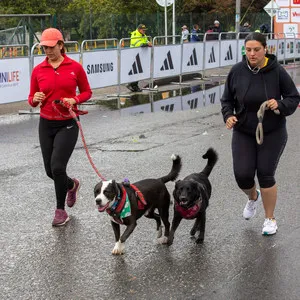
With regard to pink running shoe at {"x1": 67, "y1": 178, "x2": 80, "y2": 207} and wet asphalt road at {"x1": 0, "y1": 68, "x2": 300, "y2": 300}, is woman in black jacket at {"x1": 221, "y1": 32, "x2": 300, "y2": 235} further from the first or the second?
pink running shoe at {"x1": 67, "y1": 178, "x2": 80, "y2": 207}

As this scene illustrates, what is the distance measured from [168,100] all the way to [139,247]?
11.1 m

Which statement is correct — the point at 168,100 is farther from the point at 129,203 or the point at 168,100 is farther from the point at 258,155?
the point at 129,203

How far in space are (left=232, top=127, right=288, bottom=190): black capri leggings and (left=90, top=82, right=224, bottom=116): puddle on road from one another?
27.4ft

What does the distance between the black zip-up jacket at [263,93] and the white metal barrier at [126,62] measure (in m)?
7.72

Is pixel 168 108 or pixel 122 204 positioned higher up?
pixel 122 204

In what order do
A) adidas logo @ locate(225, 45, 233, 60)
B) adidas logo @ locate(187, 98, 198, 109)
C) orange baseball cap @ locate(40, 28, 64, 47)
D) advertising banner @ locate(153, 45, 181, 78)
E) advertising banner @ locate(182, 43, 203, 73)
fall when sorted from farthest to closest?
adidas logo @ locate(225, 45, 233, 60) → advertising banner @ locate(182, 43, 203, 73) → advertising banner @ locate(153, 45, 181, 78) → adidas logo @ locate(187, 98, 198, 109) → orange baseball cap @ locate(40, 28, 64, 47)

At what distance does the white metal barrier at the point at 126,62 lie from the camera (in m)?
13.5

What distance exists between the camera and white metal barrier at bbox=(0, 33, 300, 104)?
13.5 meters

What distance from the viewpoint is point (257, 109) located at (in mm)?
5379

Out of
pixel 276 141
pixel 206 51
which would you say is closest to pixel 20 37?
pixel 206 51

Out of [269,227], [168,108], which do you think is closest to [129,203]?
[269,227]

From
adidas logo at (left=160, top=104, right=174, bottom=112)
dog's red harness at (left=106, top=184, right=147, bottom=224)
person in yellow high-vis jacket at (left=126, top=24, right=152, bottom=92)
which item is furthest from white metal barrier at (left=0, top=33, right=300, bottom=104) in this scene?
dog's red harness at (left=106, top=184, right=147, bottom=224)

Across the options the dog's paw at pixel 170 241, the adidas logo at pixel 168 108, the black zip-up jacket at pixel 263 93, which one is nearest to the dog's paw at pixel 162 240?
the dog's paw at pixel 170 241

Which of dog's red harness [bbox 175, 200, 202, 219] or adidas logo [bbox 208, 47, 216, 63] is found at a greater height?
adidas logo [bbox 208, 47, 216, 63]
